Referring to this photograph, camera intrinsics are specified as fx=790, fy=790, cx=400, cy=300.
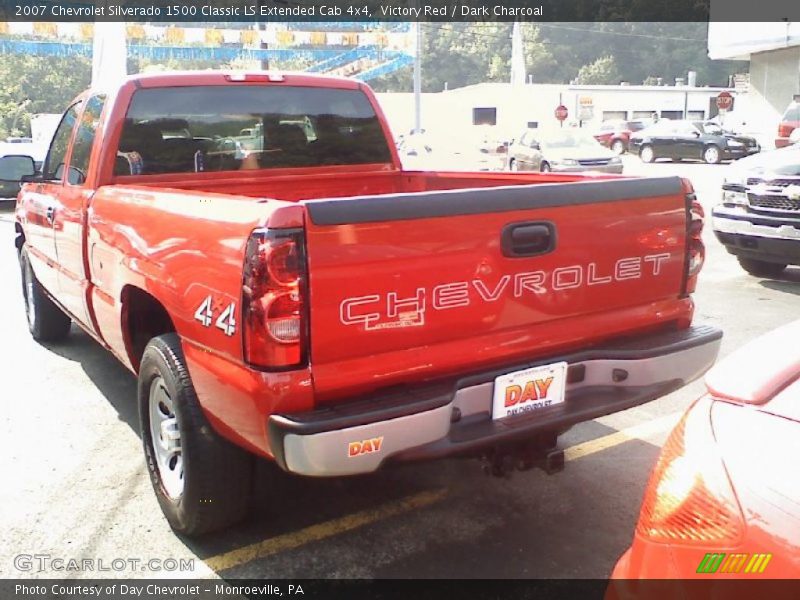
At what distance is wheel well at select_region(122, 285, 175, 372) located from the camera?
3.68 m

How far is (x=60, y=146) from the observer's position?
521 centimetres

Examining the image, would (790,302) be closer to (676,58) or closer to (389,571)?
(389,571)

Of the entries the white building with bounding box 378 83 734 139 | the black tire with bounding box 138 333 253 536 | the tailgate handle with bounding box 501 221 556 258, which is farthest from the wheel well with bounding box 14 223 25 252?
the white building with bounding box 378 83 734 139

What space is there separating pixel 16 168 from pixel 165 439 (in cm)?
257

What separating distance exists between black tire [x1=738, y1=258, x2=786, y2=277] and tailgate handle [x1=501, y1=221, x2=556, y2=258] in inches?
252

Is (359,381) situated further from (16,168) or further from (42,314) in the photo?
(42,314)

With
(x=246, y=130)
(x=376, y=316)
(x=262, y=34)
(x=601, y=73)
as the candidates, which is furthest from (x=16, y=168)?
(x=601, y=73)

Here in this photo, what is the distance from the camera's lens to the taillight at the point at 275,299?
2531mm

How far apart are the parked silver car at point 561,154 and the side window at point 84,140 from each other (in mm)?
15781

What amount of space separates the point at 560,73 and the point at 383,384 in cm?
11330

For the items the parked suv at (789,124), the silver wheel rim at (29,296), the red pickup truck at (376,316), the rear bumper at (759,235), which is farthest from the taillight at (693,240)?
the parked suv at (789,124)

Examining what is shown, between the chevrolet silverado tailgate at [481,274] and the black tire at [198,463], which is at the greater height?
the chevrolet silverado tailgate at [481,274]

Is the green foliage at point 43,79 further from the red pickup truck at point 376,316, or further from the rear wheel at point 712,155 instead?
the red pickup truck at point 376,316

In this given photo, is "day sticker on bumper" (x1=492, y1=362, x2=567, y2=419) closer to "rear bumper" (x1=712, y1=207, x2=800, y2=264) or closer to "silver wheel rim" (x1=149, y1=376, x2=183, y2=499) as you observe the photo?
"silver wheel rim" (x1=149, y1=376, x2=183, y2=499)
